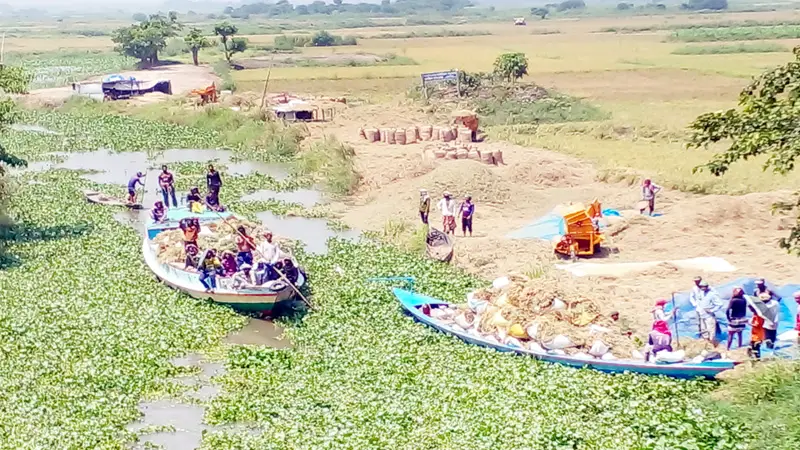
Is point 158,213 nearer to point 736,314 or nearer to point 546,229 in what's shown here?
point 546,229

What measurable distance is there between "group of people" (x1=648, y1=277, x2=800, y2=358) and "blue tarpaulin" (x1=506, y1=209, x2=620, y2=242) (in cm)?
754

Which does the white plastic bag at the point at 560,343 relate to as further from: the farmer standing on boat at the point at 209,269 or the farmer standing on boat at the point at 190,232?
the farmer standing on boat at the point at 190,232

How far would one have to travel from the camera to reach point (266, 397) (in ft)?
50.9

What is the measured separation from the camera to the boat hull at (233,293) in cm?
1939

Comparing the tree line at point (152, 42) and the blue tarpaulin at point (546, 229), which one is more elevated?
the tree line at point (152, 42)

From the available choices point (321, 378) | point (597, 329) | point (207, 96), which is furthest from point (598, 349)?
point (207, 96)

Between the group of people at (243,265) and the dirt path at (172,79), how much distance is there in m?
36.8

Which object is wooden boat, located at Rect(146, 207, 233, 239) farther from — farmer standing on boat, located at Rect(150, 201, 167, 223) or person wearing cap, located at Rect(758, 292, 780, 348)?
person wearing cap, located at Rect(758, 292, 780, 348)

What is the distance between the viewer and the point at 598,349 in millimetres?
16375

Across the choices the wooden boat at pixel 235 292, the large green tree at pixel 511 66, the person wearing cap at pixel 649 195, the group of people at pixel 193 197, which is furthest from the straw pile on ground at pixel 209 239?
the large green tree at pixel 511 66

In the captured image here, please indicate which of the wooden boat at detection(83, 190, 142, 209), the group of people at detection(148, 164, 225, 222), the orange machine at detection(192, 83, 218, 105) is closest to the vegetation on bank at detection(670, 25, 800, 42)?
the orange machine at detection(192, 83, 218, 105)

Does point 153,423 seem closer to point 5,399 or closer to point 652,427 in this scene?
point 5,399

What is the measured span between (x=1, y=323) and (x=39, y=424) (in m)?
4.89

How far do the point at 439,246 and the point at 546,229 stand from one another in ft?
11.0
